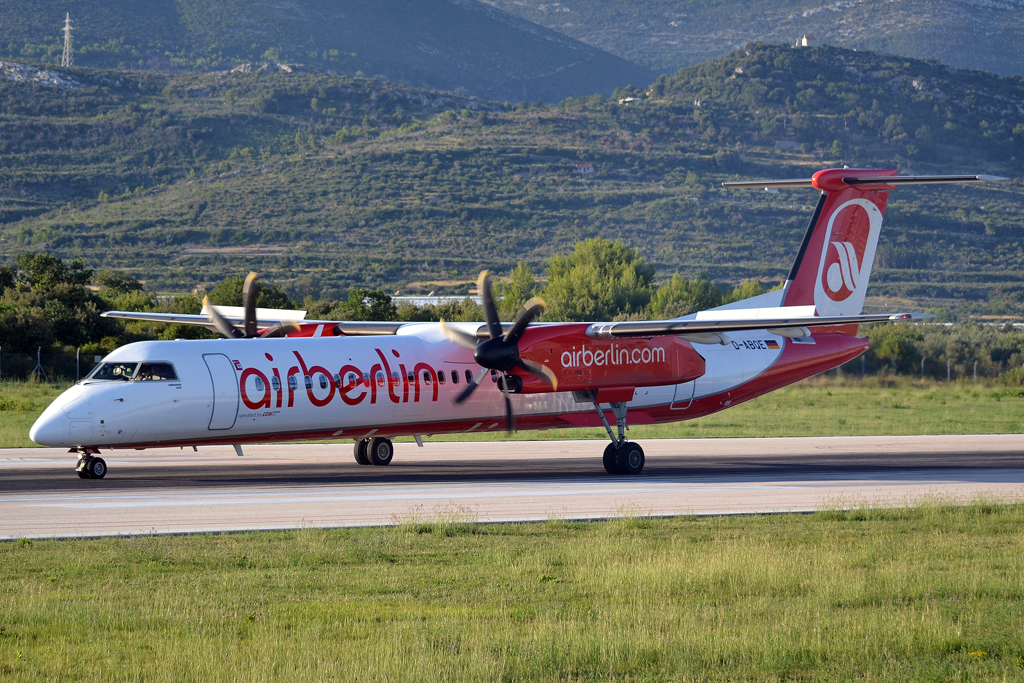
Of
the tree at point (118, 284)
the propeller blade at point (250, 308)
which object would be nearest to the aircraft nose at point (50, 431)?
the propeller blade at point (250, 308)

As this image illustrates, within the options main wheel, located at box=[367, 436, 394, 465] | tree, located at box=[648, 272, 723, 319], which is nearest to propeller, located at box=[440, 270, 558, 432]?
main wheel, located at box=[367, 436, 394, 465]

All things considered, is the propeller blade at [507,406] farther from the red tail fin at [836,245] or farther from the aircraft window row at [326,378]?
the red tail fin at [836,245]

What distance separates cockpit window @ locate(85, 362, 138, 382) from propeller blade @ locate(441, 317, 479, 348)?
7056 millimetres

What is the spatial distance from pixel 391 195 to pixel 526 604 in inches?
5474

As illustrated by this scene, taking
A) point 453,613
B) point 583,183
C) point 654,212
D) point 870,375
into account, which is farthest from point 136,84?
point 453,613

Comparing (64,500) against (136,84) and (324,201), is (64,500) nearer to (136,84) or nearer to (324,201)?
(324,201)

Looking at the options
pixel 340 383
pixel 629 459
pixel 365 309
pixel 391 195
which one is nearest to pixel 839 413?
pixel 629 459

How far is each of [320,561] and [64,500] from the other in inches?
304

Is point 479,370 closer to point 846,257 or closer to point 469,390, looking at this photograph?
point 469,390

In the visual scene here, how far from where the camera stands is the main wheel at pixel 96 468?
2286cm

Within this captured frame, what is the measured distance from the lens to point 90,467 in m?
22.9

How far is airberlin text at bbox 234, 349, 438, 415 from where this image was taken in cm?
2311

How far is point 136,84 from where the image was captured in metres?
180

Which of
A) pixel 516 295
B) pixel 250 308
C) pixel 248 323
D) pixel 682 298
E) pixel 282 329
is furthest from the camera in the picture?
pixel 682 298
